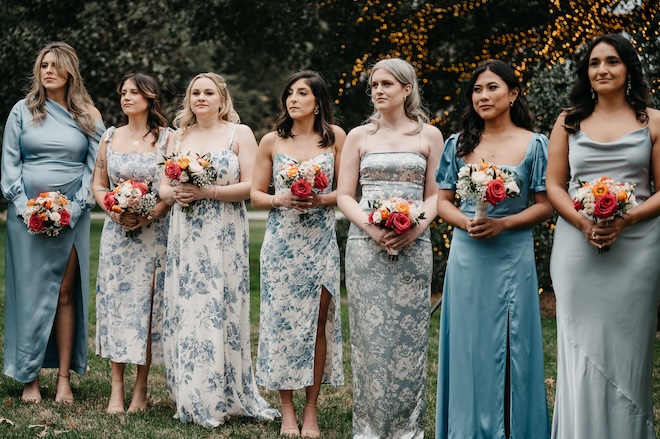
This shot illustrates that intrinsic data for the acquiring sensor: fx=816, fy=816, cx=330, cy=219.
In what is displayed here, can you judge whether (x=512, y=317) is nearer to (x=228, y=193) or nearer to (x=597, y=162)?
(x=597, y=162)

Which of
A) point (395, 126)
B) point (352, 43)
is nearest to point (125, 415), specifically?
point (395, 126)

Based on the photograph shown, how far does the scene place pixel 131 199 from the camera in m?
6.28

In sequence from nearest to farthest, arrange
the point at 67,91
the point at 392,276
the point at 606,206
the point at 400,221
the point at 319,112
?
the point at 606,206
the point at 400,221
the point at 392,276
the point at 319,112
the point at 67,91

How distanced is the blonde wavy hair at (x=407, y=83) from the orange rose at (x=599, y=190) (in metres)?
1.56

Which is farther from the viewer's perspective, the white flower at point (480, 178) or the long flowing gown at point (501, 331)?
the long flowing gown at point (501, 331)

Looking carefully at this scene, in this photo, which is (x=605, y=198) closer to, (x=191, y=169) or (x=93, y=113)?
(x=191, y=169)

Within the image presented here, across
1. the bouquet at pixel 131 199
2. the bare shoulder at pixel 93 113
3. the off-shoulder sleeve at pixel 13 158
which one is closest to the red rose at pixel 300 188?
the bouquet at pixel 131 199

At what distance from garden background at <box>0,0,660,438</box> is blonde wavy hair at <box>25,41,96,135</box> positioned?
1.66 m

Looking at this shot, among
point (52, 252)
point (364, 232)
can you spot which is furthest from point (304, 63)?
point (364, 232)

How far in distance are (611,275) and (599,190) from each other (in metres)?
0.57

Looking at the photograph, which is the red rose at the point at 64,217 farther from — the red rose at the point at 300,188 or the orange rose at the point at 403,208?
the orange rose at the point at 403,208

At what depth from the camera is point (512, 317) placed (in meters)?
4.99

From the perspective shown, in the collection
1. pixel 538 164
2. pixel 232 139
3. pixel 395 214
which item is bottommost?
pixel 395 214

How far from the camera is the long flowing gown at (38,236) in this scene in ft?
23.0
